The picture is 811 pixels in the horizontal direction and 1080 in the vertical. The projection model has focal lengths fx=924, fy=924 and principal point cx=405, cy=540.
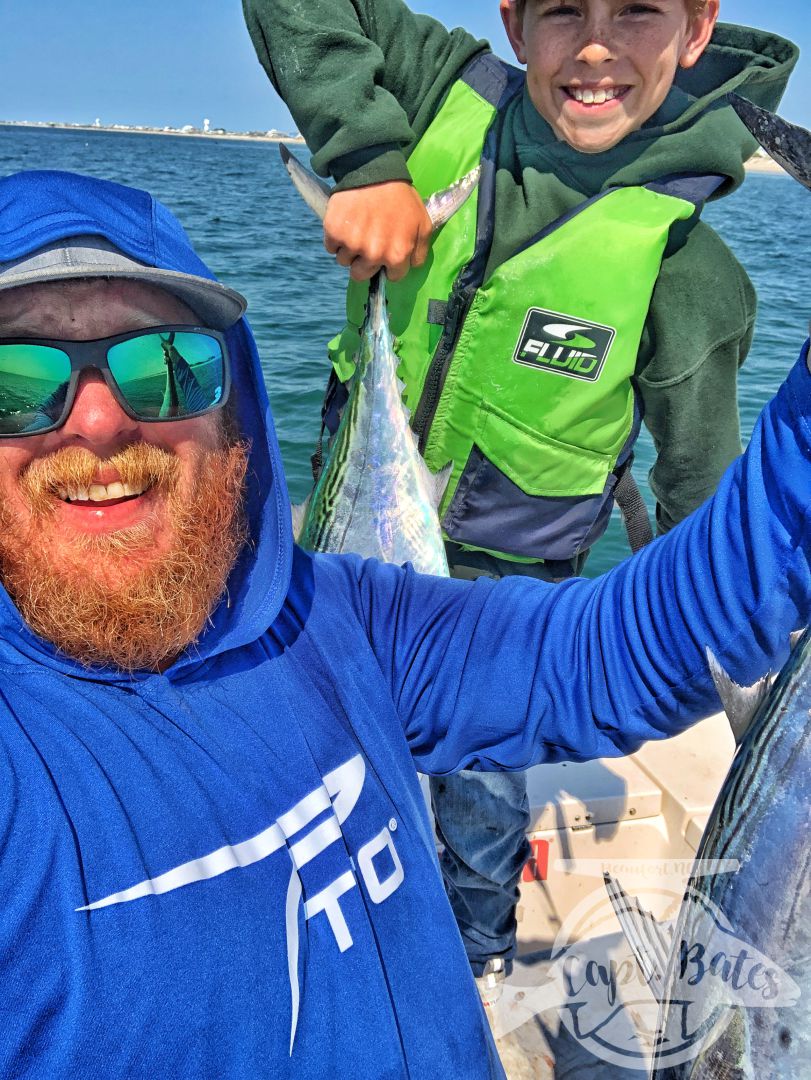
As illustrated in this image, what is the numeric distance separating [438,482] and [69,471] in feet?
3.46

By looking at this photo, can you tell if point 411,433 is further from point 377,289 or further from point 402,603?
point 402,603

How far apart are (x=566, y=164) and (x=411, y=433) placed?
30.1 inches

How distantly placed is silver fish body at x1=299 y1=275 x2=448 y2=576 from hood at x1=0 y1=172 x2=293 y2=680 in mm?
557

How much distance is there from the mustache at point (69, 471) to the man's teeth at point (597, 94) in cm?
127

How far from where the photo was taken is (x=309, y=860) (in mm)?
1328

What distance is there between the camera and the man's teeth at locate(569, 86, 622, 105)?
202cm

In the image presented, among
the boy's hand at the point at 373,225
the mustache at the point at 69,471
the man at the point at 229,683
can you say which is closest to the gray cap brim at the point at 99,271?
the man at the point at 229,683

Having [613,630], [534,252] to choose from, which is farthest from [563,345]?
[613,630]

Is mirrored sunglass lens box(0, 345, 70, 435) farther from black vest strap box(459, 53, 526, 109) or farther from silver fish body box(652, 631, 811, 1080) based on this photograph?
black vest strap box(459, 53, 526, 109)

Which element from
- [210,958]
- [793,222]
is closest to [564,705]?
[210,958]

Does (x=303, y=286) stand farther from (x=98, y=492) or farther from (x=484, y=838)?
(x=98, y=492)

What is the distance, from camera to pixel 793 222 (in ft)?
97.2

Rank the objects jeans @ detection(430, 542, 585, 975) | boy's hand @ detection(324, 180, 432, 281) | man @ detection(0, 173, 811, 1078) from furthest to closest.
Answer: jeans @ detection(430, 542, 585, 975)
boy's hand @ detection(324, 180, 432, 281)
man @ detection(0, 173, 811, 1078)

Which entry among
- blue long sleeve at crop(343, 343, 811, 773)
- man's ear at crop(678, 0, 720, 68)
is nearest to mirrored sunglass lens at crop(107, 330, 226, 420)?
blue long sleeve at crop(343, 343, 811, 773)
